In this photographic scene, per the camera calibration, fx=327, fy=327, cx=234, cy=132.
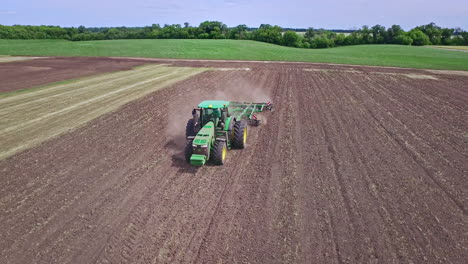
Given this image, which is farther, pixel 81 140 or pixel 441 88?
pixel 441 88

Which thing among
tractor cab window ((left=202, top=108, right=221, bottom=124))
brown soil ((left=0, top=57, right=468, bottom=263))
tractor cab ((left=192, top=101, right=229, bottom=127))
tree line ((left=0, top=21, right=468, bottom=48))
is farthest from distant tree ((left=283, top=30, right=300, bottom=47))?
tractor cab window ((left=202, top=108, right=221, bottom=124))

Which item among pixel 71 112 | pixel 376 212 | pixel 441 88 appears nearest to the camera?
pixel 376 212

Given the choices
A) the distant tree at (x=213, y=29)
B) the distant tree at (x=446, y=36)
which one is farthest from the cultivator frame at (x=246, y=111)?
the distant tree at (x=446, y=36)

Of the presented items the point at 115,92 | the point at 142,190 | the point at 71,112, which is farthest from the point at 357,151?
the point at 115,92

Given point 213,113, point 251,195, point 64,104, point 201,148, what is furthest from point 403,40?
point 251,195

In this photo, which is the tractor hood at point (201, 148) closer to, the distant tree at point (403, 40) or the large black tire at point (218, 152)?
the large black tire at point (218, 152)

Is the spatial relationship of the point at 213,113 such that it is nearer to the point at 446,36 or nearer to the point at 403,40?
the point at 403,40

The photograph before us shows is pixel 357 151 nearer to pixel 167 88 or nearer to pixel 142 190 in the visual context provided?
pixel 142 190

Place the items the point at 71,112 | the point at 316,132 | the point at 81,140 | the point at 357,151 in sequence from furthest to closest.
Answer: the point at 71,112, the point at 316,132, the point at 81,140, the point at 357,151

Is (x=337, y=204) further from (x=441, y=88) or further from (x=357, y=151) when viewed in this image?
(x=441, y=88)
